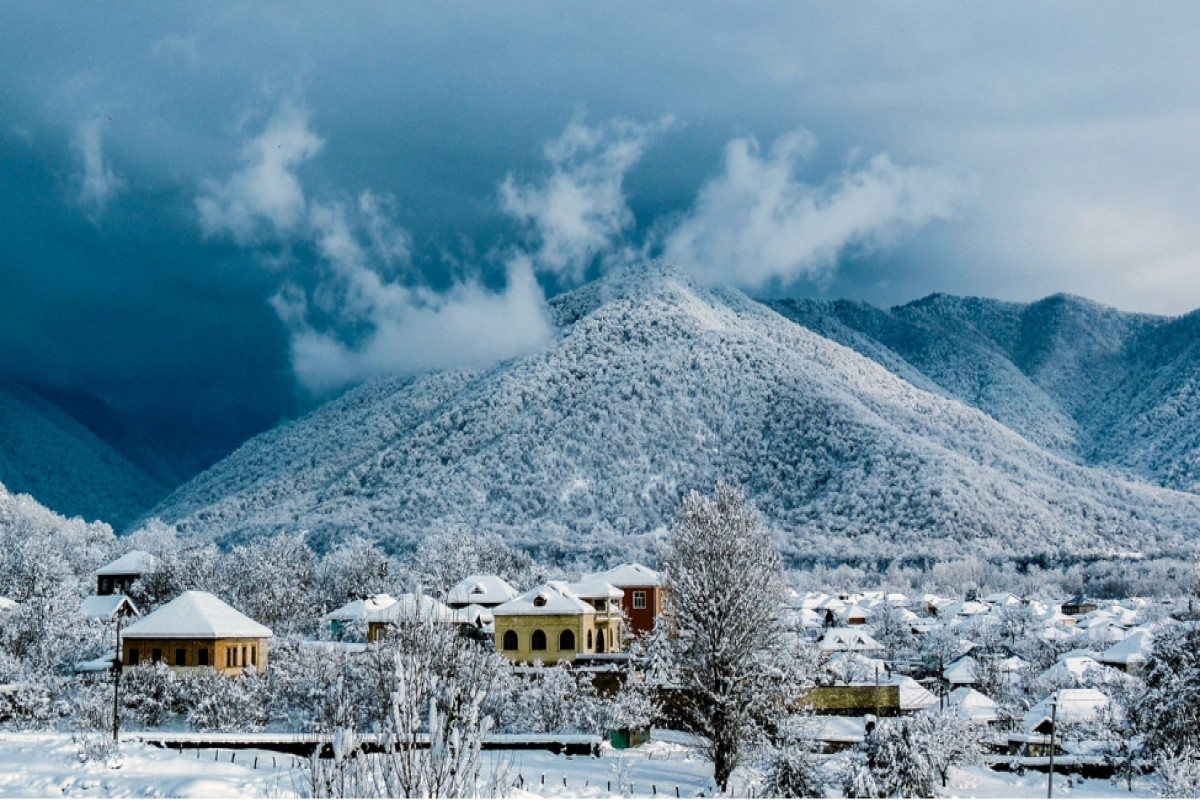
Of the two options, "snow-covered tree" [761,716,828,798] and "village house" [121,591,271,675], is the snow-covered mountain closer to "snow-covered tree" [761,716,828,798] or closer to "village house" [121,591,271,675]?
"village house" [121,591,271,675]

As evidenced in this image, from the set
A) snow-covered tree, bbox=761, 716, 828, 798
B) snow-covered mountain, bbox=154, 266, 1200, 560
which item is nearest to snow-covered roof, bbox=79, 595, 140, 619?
snow-covered tree, bbox=761, 716, 828, 798

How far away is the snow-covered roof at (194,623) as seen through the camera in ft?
179

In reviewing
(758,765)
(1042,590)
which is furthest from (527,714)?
(1042,590)

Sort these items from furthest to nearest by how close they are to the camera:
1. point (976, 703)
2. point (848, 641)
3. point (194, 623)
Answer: point (848, 641), point (976, 703), point (194, 623)

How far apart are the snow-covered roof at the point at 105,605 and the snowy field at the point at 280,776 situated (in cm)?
3386

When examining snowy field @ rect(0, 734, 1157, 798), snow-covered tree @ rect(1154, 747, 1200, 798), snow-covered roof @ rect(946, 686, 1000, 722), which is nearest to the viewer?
snowy field @ rect(0, 734, 1157, 798)

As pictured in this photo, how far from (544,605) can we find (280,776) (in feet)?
84.7

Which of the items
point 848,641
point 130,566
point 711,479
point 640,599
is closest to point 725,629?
point 640,599

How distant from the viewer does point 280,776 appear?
36188 mm

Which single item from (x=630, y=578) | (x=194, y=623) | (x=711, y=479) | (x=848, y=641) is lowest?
(x=848, y=641)

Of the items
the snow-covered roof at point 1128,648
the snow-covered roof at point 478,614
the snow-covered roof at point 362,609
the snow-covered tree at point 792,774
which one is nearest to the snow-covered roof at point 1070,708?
the snow-covered roof at point 1128,648

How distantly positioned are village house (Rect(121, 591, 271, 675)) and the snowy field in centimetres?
1074

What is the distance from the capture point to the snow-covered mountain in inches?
6304

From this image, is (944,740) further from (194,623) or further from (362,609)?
(362,609)
